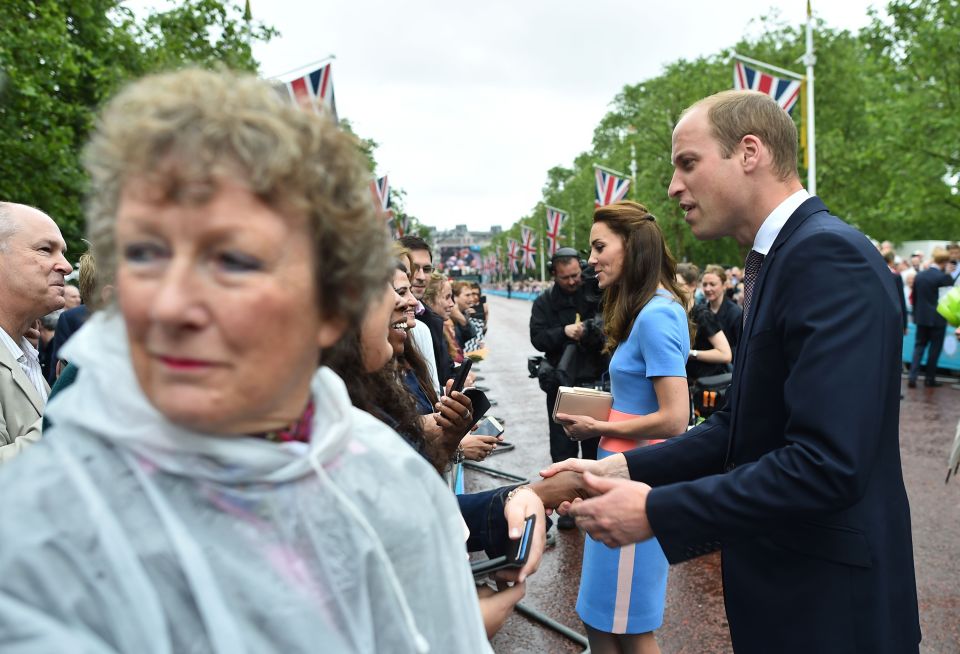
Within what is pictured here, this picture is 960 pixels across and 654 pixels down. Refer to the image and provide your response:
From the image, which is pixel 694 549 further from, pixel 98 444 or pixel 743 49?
pixel 743 49

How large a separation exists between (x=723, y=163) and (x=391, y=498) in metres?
1.55

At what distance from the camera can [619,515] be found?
188cm

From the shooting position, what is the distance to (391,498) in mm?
1029

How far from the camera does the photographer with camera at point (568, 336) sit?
5523mm

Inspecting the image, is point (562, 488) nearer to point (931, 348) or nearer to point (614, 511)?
point (614, 511)

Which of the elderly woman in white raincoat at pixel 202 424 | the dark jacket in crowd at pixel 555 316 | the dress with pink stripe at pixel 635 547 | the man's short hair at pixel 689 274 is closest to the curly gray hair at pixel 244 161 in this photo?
the elderly woman in white raincoat at pixel 202 424

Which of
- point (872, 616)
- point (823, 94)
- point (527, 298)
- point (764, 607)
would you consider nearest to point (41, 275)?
point (764, 607)

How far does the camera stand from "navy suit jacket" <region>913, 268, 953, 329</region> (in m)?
10.4

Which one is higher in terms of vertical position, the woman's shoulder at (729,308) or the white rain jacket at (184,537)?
the white rain jacket at (184,537)

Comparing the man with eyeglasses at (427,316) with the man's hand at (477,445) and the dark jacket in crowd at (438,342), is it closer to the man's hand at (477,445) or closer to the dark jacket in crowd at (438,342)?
the dark jacket in crowd at (438,342)

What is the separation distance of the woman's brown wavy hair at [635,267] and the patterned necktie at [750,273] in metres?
1.01

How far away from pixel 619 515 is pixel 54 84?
12827 millimetres

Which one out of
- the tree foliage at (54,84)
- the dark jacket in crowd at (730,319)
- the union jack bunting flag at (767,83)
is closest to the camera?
the dark jacket in crowd at (730,319)

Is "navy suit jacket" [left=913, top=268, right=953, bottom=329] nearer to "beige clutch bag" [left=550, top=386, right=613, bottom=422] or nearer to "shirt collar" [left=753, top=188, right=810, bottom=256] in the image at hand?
"beige clutch bag" [left=550, top=386, right=613, bottom=422]
